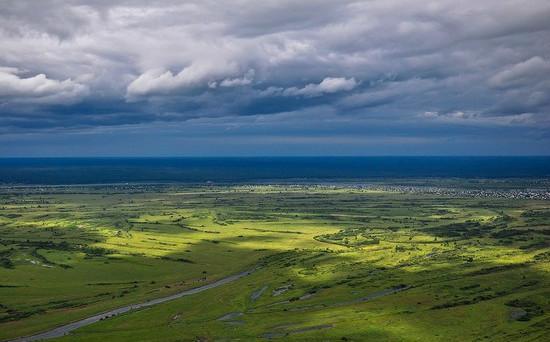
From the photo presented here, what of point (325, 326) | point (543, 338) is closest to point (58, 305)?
point (325, 326)

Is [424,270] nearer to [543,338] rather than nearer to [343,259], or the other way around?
[343,259]

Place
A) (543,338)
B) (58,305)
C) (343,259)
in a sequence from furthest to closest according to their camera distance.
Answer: (343,259), (58,305), (543,338)

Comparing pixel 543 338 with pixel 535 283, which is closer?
pixel 543 338

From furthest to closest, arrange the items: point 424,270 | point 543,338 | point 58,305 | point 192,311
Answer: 1. point 424,270
2. point 58,305
3. point 192,311
4. point 543,338

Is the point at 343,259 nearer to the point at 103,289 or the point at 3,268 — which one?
the point at 103,289

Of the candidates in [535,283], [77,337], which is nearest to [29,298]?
[77,337]

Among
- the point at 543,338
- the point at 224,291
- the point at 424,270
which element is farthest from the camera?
the point at 424,270

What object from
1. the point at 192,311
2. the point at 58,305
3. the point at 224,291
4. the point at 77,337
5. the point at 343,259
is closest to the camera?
the point at 77,337

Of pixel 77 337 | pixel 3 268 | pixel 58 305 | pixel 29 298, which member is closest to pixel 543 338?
pixel 77 337

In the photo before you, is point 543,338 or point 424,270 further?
point 424,270
